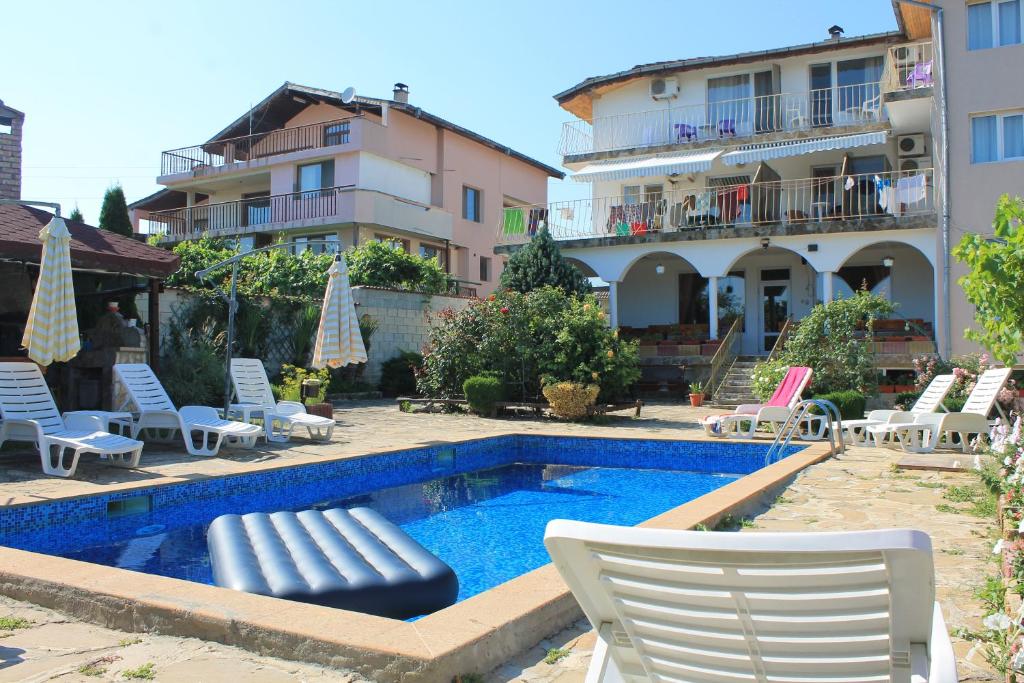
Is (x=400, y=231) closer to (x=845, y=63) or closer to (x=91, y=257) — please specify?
(x=845, y=63)

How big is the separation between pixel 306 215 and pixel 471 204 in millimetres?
7063

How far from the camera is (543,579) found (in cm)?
411

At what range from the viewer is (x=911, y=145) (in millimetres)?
20953

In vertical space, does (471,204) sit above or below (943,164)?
above

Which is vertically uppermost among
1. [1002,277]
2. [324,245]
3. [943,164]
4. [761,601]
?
[943,164]

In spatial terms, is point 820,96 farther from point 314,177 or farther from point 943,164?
point 314,177

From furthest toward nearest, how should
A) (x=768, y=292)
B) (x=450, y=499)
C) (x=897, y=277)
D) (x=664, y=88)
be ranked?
(x=664, y=88), (x=768, y=292), (x=897, y=277), (x=450, y=499)

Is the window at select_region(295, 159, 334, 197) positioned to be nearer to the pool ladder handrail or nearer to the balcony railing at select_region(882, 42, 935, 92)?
the balcony railing at select_region(882, 42, 935, 92)

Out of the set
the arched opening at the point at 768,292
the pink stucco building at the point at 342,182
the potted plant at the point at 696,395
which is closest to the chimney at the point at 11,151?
the pink stucco building at the point at 342,182

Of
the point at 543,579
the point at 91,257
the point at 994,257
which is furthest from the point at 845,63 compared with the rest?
the point at 543,579

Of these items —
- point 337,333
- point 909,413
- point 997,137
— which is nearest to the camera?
point 909,413

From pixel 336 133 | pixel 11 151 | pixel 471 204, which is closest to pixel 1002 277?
pixel 11 151

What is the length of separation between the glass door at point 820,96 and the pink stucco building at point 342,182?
1198cm

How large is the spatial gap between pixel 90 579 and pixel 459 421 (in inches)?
412
